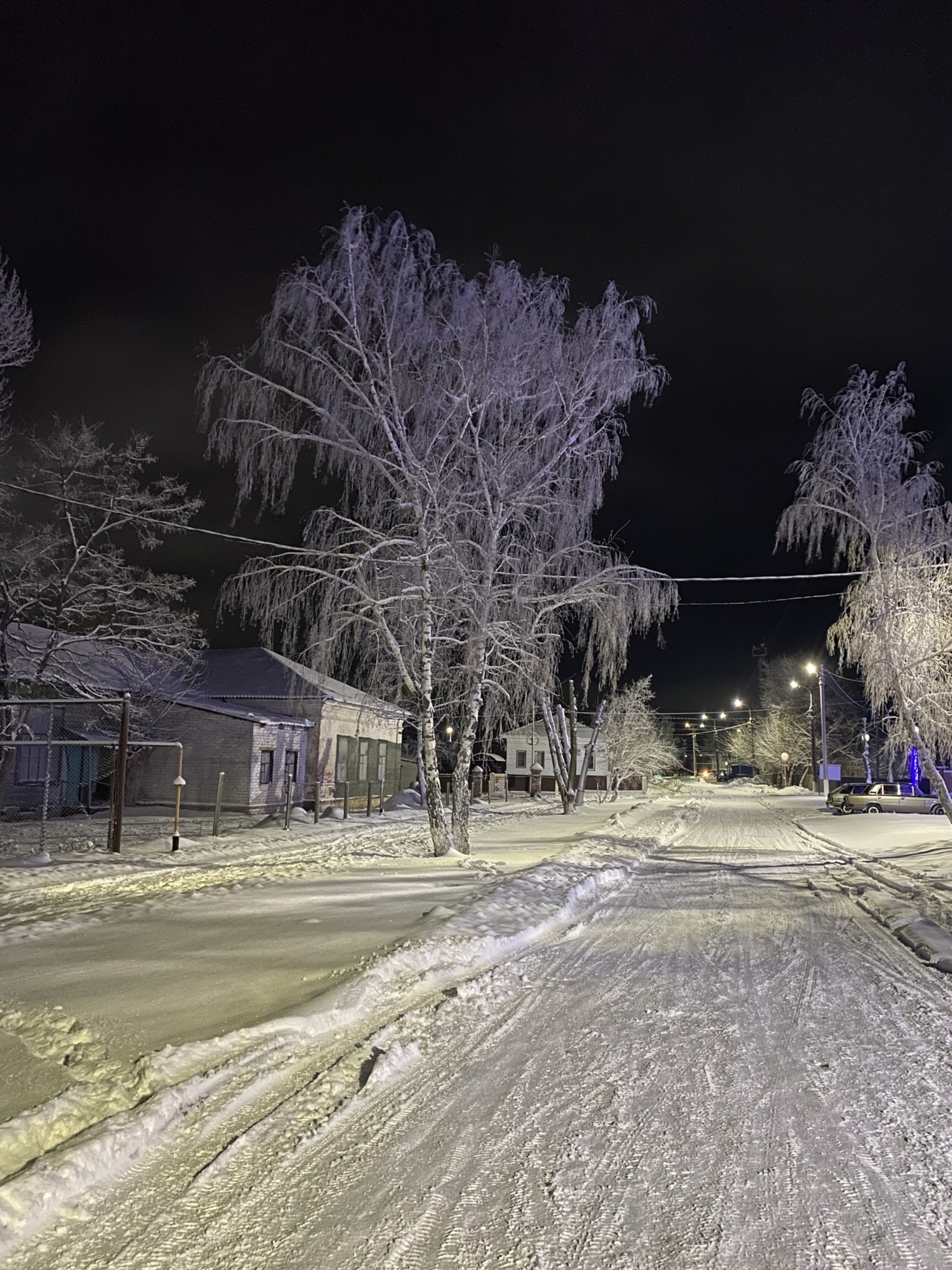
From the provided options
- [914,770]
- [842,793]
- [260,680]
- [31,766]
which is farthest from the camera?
[914,770]

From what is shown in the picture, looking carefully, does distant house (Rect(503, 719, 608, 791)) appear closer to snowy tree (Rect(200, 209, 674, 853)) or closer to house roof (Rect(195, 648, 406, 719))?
house roof (Rect(195, 648, 406, 719))

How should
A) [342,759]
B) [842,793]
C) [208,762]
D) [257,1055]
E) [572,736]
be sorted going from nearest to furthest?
[257,1055], [208,762], [342,759], [572,736], [842,793]

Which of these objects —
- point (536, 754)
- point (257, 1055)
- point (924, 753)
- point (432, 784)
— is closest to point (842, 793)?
point (924, 753)

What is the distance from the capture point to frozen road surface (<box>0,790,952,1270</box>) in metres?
3.22

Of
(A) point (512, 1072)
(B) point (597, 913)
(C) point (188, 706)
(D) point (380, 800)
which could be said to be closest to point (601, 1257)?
(A) point (512, 1072)

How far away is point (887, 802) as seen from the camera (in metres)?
36.6

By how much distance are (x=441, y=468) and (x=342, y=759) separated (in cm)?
2011

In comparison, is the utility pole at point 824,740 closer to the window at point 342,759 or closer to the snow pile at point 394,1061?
the window at point 342,759

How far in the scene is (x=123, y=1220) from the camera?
133 inches

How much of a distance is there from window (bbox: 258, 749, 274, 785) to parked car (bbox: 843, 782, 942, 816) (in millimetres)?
24451

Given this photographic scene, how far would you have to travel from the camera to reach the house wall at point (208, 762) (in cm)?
2667

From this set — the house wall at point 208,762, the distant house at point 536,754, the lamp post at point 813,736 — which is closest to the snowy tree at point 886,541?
the house wall at point 208,762

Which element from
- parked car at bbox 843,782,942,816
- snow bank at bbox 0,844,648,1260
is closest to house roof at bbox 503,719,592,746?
parked car at bbox 843,782,942,816

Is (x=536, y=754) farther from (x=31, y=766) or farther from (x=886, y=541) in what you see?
(x=886, y=541)
